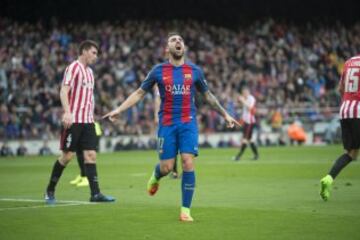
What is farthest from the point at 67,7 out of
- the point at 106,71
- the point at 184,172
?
the point at 184,172

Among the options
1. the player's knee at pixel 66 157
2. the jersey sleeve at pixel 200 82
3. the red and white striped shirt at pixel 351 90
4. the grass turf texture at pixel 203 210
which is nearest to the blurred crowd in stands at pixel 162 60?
the grass turf texture at pixel 203 210

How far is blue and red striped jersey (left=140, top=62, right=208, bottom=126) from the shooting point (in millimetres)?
10539

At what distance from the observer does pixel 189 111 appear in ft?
34.8

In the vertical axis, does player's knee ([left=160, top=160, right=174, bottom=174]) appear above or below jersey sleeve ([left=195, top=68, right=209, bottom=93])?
below

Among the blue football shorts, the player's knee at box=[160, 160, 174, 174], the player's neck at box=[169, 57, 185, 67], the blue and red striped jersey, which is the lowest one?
the player's knee at box=[160, 160, 174, 174]

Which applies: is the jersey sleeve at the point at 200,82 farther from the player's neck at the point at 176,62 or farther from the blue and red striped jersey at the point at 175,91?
the player's neck at the point at 176,62

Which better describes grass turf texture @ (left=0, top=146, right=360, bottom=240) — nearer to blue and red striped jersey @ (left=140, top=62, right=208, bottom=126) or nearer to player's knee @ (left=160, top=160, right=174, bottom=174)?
player's knee @ (left=160, top=160, right=174, bottom=174)

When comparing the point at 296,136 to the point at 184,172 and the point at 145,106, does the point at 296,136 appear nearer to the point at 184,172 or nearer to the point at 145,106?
the point at 145,106

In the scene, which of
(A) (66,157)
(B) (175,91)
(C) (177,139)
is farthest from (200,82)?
(A) (66,157)

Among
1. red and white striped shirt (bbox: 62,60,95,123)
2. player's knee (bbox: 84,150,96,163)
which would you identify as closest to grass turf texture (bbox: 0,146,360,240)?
player's knee (bbox: 84,150,96,163)

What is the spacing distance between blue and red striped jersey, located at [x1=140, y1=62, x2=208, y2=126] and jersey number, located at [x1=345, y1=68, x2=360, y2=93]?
136 inches

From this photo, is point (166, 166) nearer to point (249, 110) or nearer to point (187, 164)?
point (187, 164)

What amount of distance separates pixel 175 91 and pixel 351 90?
3.76m

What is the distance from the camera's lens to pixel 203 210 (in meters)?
11.3
